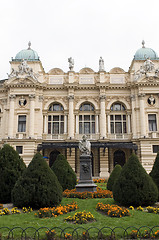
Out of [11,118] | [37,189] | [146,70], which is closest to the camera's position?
[37,189]

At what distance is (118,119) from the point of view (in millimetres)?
38094

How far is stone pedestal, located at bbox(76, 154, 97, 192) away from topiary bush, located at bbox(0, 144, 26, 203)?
457 centimetres

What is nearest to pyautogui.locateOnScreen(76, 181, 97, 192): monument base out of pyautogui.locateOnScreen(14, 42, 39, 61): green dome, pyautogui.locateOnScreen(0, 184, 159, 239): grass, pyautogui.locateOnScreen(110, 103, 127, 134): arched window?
pyautogui.locateOnScreen(0, 184, 159, 239): grass

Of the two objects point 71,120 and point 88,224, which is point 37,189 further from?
point 71,120

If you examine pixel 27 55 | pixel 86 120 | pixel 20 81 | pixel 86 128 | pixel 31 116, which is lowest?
pixel 86 128

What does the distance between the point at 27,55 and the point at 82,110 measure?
13.6m

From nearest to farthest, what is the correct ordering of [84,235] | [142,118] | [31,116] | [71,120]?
[84,235] < [142,118] < [31,116] < [71,120]

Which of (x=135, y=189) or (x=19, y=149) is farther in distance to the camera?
(x=19, y=149)

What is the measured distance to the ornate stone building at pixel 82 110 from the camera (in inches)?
1391

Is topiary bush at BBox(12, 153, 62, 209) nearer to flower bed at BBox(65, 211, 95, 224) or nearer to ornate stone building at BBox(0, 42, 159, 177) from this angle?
flower bed at BBox(65, 211, 95, 224)

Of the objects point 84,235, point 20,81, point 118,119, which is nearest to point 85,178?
point 84,235

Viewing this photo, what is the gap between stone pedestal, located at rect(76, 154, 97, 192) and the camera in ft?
57.6

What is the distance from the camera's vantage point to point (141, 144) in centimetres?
3456

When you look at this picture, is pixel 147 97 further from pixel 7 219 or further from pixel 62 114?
pixel 7 219
